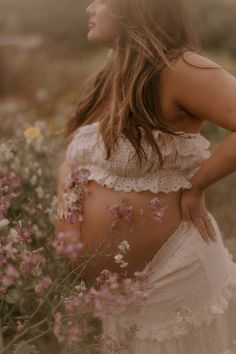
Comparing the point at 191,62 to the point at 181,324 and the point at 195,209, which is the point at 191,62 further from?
the point at 181,324

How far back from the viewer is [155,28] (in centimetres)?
240

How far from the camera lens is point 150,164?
2471 millimetres

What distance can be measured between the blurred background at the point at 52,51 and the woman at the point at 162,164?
10.6 ft

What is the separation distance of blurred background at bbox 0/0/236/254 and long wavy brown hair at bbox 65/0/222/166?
3.25 meters

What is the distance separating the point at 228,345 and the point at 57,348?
0.73m

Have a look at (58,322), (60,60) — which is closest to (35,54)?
(60,60)

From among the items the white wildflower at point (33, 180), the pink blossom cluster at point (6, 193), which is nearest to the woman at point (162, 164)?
the pink blossom cluster at point (6, 193)

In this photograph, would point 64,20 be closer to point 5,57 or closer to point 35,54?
point 35,54

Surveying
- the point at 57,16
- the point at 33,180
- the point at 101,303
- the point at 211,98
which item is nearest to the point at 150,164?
the point at 211,98

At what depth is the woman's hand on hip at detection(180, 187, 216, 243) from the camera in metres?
2.49

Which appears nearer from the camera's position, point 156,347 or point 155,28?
point 155,28

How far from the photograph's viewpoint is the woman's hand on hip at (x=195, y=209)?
8.18 feet

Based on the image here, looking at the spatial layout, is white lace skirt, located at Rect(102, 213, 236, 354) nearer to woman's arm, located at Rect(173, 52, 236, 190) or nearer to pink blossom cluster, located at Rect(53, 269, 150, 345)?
woman's arm, located at Rect(173, 52, 236, 190)

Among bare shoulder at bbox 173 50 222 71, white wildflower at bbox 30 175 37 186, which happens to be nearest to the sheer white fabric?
bare shoulder at bbox 173 50 222 71
